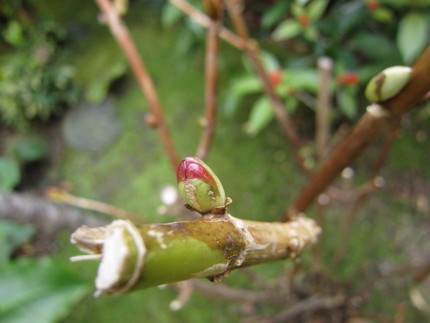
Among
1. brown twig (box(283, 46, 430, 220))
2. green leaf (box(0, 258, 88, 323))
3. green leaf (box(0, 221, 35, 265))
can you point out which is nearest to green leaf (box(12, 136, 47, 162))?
green leaf (box(0, 221, 35, 265))

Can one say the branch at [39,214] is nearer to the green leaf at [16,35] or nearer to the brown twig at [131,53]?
the brown twig at [131,53]

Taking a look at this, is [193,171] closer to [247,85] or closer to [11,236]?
[247,85]

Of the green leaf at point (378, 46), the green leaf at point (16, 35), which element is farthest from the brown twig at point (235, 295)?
the green leaf at point (16, 35)

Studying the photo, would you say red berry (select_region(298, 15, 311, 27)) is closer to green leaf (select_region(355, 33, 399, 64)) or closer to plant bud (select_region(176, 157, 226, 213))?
green leaf (select_region(355, 33, 399, 64))

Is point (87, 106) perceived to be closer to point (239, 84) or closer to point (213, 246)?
point (239, 84)

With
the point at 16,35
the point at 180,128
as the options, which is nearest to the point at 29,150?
the point at 16,35

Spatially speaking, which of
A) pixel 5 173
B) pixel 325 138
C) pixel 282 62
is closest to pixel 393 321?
pixel 325 138
